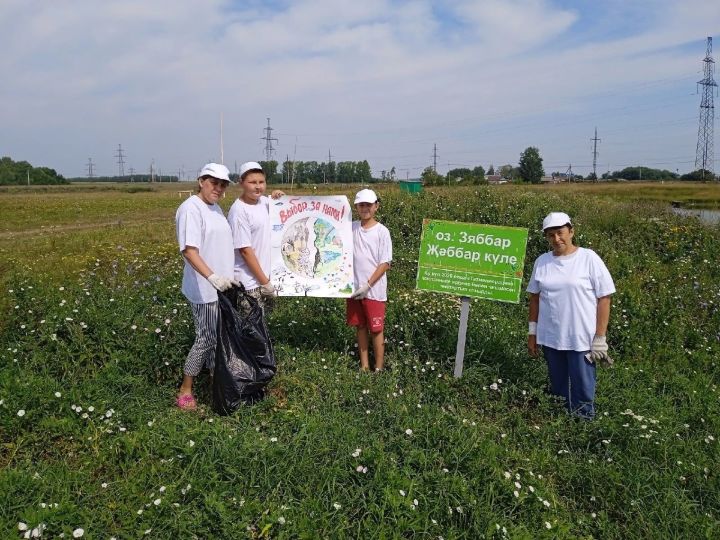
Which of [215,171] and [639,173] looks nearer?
[215,171]

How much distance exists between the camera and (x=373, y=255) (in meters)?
4.73

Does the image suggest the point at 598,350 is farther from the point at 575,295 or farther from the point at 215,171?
the point at 215,171

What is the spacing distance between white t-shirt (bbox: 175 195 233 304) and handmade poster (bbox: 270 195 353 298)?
758 mm

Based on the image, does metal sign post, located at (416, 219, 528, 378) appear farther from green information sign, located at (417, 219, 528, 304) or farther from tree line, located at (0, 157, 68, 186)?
tree line, located at (0, 157, 68, 186)

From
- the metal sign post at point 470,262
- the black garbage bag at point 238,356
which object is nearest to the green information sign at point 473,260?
the metal sign post at point 470,262

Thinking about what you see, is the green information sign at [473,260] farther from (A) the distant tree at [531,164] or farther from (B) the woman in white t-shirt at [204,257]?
(A) the distant tree at [531,164]

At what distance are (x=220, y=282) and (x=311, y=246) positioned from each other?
1262mm

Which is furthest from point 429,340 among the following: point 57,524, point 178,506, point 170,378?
point 57,524

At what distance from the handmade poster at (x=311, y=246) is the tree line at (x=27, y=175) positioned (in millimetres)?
89892

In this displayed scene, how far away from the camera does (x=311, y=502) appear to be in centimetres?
295

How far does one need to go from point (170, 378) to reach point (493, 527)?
3.08 metres

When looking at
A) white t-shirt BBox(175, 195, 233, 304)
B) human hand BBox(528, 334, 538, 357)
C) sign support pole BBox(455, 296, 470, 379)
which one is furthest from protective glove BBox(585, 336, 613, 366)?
white t-shirt BBox(175, 195, 233, 304)

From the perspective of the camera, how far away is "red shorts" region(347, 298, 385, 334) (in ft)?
15.4

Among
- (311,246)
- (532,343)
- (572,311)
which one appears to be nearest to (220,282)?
(311,246)
